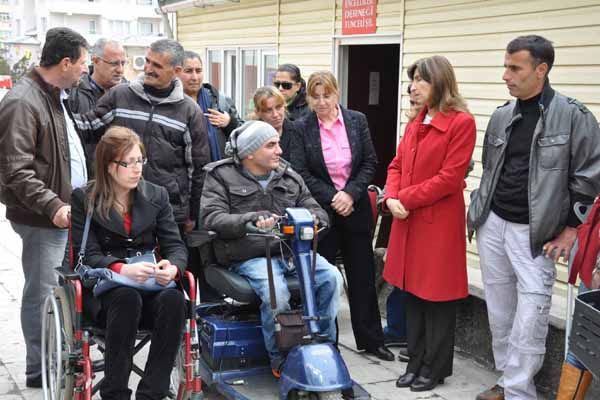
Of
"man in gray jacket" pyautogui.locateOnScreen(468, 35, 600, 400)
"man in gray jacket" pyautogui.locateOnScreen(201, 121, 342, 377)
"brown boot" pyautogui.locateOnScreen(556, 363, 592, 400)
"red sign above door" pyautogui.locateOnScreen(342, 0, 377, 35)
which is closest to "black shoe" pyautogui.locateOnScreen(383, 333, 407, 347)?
"man in gray jacket" pyautogui.locateOnScreen(468, 35, 600, 400)

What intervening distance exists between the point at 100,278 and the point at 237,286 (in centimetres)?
74

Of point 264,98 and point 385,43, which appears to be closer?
point 264,98

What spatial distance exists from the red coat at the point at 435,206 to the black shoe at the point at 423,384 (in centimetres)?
52

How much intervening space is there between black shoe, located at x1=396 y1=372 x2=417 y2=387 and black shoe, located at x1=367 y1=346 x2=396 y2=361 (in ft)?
1.26

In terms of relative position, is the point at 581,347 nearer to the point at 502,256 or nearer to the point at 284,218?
the point at 502,256

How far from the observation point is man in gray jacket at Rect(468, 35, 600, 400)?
3.76 meters

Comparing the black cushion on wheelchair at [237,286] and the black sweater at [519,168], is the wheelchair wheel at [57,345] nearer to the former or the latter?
the black cushion on wheelchair at [237,286]

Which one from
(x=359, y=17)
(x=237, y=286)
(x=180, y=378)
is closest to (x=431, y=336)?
(x=237, y=286)

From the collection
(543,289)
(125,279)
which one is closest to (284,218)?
(125,279)

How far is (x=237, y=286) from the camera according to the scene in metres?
3.96

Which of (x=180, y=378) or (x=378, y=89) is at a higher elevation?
(x=378, y=89)

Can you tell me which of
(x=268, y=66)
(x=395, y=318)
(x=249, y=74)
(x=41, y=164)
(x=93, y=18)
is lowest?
(x=395, y=318)

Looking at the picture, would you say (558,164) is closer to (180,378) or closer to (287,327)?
(287,327)

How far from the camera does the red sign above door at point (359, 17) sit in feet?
24.6
